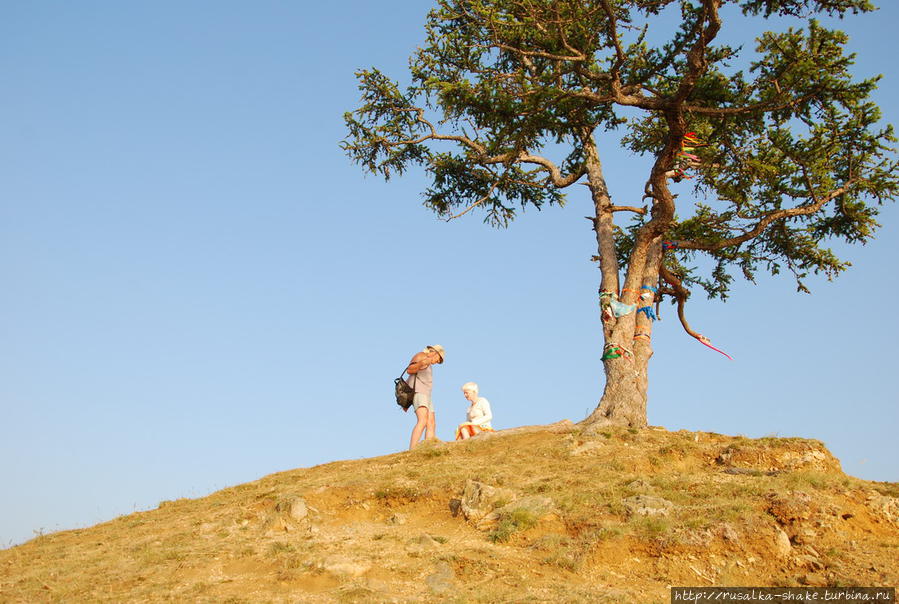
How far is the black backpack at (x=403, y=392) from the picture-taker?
58.5 ft

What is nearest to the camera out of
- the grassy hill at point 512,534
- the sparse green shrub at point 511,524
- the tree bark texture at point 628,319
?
the grassy hill at point 512,534

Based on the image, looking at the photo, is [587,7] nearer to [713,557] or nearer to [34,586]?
[713,557]

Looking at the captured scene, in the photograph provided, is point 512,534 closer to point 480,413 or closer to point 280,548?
point 280,548

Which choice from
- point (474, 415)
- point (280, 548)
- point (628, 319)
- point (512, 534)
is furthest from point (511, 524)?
point (628, 319)

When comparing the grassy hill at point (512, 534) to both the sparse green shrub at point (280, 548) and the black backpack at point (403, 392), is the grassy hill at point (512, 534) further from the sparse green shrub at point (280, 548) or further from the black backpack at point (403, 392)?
the black backpack at point (403, 392)

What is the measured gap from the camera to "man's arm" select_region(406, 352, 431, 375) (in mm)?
17797

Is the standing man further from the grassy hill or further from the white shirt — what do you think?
the grassy hill

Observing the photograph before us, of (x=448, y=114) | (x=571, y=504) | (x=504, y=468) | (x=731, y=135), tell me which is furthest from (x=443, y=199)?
(x=571, y=504)

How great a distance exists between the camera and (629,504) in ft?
39.0

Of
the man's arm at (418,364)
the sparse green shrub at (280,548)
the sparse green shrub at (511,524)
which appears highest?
the man's arm at (418,364)

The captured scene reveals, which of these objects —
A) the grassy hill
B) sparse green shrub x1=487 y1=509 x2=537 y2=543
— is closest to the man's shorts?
the grassy hill

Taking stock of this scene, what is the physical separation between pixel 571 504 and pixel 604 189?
415 inches

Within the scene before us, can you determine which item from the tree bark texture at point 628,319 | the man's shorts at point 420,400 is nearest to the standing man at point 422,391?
the man's shorts at point 420,400

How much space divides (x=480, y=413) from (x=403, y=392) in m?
1.80
